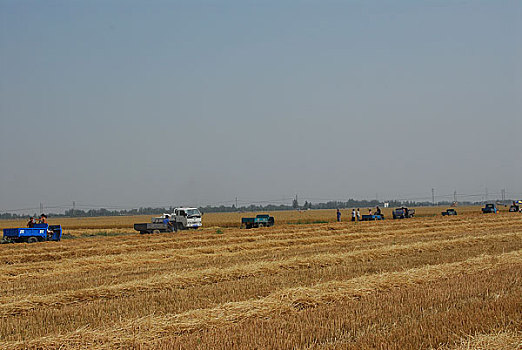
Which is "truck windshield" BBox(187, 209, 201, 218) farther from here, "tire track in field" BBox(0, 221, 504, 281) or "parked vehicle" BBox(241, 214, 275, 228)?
"tire track in field" BBox(0, 221, 504, 281)

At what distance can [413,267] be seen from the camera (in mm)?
15688

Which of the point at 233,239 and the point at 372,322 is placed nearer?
the point at 372,322

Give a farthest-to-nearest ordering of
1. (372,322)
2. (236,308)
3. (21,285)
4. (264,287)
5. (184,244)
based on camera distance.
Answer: (184,244) → (21,285) → (264,287) → (236,308) → (372,322)

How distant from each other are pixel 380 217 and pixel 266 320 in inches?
1943

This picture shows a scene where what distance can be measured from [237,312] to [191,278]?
15.9ft

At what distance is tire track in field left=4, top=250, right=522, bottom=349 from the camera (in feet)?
25.8

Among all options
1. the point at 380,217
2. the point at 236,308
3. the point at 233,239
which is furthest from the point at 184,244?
the point at 380,217

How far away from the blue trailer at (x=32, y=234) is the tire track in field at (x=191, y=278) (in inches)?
815

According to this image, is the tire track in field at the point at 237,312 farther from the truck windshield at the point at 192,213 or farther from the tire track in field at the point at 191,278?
the truck windshield at the point at 192,213

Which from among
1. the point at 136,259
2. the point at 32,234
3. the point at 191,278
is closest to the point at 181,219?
the point at 32,234

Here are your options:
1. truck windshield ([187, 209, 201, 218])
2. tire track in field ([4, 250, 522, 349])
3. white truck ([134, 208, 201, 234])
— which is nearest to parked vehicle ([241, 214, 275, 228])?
truck windshield ([187, 209, 201, 218])

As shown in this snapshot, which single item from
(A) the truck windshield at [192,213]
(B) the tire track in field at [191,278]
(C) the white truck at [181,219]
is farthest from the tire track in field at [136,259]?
(A) the truck windshield at [192,213]

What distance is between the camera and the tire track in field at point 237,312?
25.8 feet

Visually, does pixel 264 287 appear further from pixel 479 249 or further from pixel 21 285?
pixel 479 249
